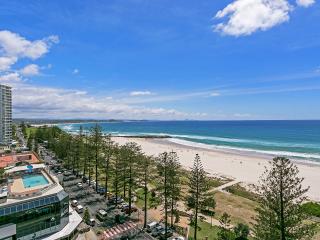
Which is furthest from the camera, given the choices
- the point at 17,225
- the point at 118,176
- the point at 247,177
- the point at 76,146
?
the point at 247,177

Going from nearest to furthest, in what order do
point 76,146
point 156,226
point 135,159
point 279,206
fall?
point 279,206 → point 156,226 → point 135,159 → point 76,146

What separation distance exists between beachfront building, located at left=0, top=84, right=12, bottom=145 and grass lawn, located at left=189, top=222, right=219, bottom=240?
92.9m

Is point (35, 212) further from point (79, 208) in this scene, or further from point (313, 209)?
point (313, 209)

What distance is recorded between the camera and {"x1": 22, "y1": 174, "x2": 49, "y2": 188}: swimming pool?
37.2 m

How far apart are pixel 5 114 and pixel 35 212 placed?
92585 millimetres

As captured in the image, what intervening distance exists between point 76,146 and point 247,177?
150 feet

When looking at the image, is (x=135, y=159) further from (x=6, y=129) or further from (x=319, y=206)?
(x=6, y=129)

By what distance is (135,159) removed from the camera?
46125 millimetres

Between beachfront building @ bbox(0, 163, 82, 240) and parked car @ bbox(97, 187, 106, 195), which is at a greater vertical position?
beachfront building @ bbox(0, 163, 82, 240)

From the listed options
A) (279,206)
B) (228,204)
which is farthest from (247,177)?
(279,206)

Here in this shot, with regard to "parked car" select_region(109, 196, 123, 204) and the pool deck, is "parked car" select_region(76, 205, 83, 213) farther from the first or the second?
the pool deck

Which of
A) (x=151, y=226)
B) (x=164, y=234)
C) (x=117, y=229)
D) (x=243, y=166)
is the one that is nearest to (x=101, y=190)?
(x=117, y=229)

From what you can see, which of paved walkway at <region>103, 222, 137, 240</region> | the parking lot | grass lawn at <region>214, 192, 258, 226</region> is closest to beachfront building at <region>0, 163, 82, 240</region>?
paved walkway at <region>103, 222, 137, 240</region>

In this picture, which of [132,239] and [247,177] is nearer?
[132,239]
